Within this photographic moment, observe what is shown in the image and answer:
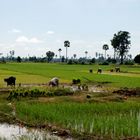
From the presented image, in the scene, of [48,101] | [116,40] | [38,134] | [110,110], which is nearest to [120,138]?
[38,134]

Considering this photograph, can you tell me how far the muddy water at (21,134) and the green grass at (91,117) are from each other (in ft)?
2.53

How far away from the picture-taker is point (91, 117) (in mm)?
15047

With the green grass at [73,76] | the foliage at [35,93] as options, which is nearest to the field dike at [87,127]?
the foliage at [35,93]

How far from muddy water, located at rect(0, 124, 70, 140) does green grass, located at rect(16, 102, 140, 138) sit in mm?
772

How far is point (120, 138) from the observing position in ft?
37.9

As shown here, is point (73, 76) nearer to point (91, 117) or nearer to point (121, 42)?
point (91, 117)

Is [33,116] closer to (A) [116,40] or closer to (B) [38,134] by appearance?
(B) [38,134]

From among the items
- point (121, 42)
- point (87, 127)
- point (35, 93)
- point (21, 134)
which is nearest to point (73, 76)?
point (35, 93)

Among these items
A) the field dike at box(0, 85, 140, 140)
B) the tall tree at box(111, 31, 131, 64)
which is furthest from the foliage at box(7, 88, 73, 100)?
the tall tree at box(111, 31, 131, 64)

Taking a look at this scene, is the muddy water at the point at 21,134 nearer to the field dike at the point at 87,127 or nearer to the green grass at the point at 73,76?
the field dike at the point at 87,127

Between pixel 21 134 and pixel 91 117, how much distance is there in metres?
3.13

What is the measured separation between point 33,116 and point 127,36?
275ft

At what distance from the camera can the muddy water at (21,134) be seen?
1188cm

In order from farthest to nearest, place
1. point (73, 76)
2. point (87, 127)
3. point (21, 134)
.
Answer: point (73, 76), point (87, 127), point (21, 134)
